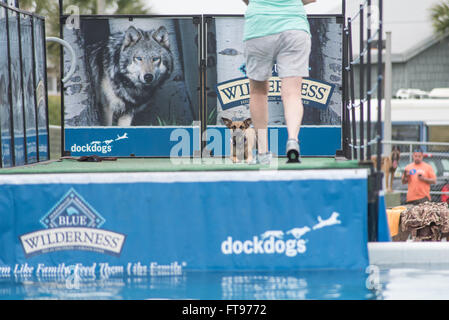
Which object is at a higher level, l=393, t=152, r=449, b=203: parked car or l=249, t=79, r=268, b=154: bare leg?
l=249, t=79, r=268, b=154: bare leg

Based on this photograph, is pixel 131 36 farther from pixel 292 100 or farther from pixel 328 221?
pixel 328 221

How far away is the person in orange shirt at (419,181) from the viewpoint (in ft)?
41.2

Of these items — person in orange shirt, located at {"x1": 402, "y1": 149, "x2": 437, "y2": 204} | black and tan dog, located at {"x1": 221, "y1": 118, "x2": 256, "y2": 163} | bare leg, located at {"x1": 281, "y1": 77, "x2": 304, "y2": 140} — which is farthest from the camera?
person in orange shirt, located at {"x1": 402, "y1": 149, "x2": 437, "y2": 204}

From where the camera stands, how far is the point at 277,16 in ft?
15.5

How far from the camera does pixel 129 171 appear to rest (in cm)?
414

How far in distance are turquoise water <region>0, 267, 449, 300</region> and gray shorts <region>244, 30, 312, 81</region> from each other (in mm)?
1450

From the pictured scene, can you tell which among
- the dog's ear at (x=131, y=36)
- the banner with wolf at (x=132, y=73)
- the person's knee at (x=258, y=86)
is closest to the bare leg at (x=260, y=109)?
the person's knee at (x=258, y=86)

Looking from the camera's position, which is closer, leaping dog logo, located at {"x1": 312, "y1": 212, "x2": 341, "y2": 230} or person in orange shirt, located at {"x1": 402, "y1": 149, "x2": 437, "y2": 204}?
leaping dog logo, located at {"x1": 312, "y1": 212, "x2": 341, "y2": 230}

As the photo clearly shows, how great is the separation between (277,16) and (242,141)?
1.56 m

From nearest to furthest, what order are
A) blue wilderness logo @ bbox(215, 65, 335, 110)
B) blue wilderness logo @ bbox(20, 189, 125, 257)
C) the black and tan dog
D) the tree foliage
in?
blue wilderness logo @ bbox(20, 189, 125, 257), the black and tan dog, blue wilderness logo @ bbox(215, 65, 335, 110), the tree foliage

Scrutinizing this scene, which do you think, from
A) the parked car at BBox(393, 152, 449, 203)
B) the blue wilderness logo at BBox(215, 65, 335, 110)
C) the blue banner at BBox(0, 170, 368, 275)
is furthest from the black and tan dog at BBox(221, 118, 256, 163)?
the parked car at BBox(393, 152, 449, 203)

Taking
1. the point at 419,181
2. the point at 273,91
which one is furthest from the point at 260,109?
the point at 419,181

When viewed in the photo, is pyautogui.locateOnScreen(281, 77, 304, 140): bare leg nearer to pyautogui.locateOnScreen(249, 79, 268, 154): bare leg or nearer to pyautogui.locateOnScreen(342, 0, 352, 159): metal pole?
pyautogui.locateOnScreen(249, 79, 268, 154): bare leg

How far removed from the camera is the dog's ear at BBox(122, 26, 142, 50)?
7.20 meters
